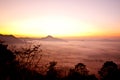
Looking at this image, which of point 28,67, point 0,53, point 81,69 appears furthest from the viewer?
point 81,69

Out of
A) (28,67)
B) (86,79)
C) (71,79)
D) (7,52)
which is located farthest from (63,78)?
(28,67)

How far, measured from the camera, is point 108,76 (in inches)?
1093

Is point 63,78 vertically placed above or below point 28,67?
below

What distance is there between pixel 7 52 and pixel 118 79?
19.3m

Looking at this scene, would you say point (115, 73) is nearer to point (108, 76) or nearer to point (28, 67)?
point (108, 76)

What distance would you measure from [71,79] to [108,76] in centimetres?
708

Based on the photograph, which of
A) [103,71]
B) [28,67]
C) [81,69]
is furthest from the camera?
[81,69]

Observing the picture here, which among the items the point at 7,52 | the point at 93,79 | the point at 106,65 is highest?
the point at 7,52

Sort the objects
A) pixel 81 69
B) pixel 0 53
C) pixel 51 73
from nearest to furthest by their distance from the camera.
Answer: pixel 0 53
pixel 51 73
pixel 81 69

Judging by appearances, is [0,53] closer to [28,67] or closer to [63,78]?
[63,78]

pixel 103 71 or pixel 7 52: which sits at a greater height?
pixel 7 52

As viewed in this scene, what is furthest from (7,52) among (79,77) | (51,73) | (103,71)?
(103,71)

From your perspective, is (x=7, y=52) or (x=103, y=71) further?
(x=103, y=71)

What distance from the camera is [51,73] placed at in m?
26.9
